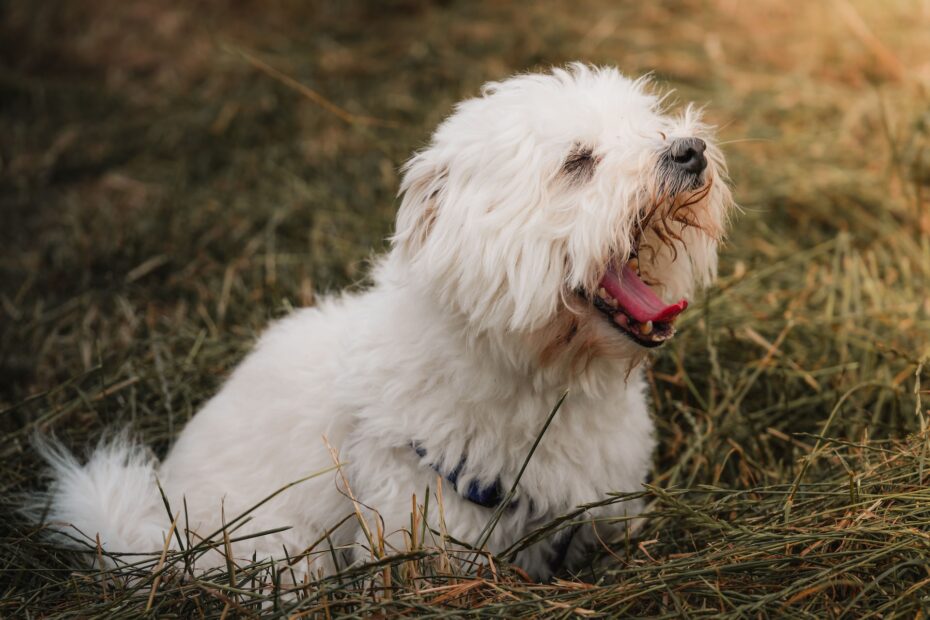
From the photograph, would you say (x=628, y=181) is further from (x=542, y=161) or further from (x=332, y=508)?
(x=332, y=508)

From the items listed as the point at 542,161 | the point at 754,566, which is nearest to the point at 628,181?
Result: the point at 542,161

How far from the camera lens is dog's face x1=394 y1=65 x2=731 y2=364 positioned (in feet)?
7.34

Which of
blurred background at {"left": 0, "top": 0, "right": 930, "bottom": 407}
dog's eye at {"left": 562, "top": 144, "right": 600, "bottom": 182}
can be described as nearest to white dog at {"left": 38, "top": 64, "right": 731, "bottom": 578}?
dog's eye at {"left": 562, "top": 144, "right": 600, "bottom": 182}

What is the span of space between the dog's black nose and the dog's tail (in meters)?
1.82

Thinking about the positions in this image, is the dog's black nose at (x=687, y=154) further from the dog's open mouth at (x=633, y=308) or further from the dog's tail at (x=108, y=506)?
the dog's tail at (x=108, y=506)

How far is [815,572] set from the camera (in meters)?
2.12

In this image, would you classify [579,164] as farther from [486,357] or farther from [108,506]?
[108,506]

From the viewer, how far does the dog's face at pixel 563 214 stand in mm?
2238

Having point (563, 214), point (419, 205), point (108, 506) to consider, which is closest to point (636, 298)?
point (563, 214)

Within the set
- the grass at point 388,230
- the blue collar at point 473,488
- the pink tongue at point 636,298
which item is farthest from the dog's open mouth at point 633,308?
the blue collar at point 473,488

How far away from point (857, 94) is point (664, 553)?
389 cm

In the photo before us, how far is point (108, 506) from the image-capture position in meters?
2.65

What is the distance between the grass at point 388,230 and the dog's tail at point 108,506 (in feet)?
0.35

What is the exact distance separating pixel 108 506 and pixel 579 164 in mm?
1761
